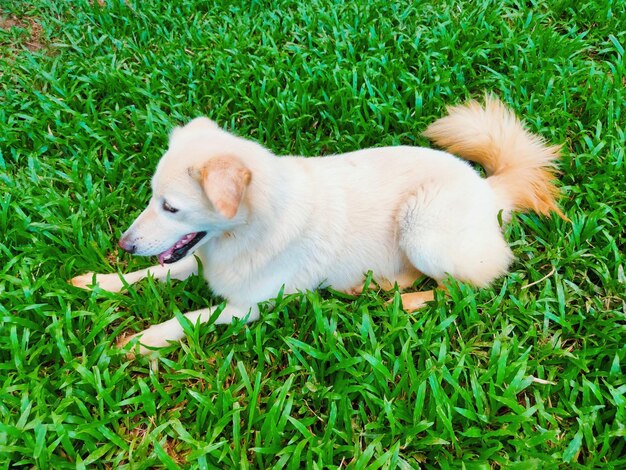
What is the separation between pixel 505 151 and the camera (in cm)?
282

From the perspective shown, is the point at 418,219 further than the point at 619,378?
Yes

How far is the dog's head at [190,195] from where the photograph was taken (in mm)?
1889

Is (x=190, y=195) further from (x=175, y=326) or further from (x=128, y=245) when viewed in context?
(x=175, y=326)

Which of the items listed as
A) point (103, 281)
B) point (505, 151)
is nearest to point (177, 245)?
point (103, 281)

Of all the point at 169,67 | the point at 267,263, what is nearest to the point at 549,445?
the point at 267,263

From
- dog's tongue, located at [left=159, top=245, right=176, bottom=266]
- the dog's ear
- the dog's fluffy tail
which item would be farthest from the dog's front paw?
the dog's fluffy tail

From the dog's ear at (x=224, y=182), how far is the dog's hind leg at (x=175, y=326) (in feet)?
2.55

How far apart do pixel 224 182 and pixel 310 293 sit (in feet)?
2.89

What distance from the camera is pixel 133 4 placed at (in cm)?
438

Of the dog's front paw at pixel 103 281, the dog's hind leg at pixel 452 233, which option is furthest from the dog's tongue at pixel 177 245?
the dog's hind leg at pixel 452 233

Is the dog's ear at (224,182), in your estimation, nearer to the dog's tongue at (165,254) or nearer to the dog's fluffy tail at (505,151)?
the dog's tongue at (165,254)

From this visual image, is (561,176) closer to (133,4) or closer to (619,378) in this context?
(619,378)

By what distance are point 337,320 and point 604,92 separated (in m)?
2.57

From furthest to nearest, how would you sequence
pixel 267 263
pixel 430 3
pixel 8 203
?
pixel 430 3
pixel 8 203
pixel 267 263
